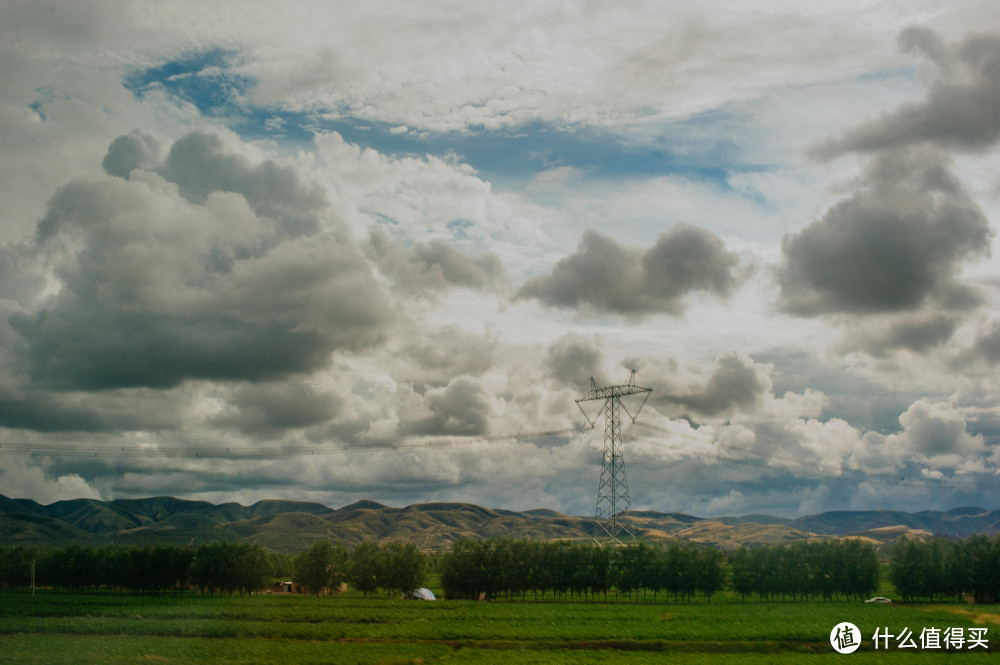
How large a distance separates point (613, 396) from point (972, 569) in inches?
3964

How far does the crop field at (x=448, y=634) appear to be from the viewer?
72.0 meters

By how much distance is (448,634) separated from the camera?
8625 cm

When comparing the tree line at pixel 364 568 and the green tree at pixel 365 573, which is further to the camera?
the green tree at pixel 365 573

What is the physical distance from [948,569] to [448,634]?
140 meters

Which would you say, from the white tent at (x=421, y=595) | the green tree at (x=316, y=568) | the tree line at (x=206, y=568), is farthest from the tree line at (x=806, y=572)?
the green tree at (x=316, y=568)

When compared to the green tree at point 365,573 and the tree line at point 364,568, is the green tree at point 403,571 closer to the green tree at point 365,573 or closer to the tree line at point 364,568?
the tree line at point 364,568

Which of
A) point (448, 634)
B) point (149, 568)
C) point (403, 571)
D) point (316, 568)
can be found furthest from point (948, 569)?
point (149, 568)

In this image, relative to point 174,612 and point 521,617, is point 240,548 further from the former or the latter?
point 521,617

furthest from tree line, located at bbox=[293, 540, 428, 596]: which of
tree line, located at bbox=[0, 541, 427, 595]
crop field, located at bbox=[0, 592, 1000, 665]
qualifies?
crop field, located at bbox=[0, 592, 1000, 665]

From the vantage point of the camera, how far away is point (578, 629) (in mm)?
89562

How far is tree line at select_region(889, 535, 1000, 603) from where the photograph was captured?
157750 mm

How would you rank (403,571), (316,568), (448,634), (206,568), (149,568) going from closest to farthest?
(448,634)
(206,568)
(149,568)
(403,571)
(316,568)

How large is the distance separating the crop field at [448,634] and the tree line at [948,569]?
46266mm

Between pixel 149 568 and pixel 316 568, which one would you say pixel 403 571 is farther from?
pixel 149 568
